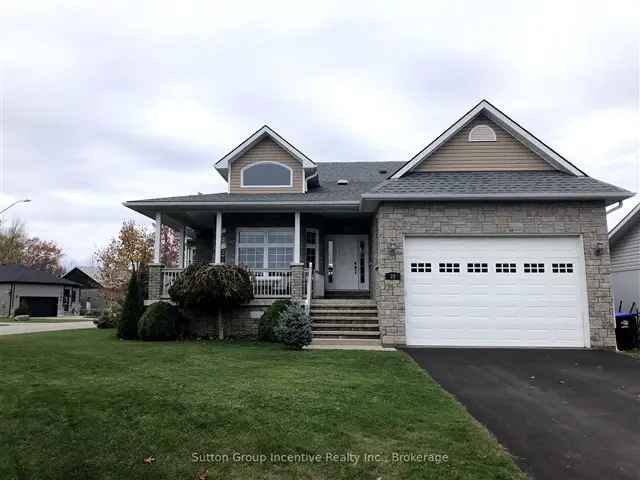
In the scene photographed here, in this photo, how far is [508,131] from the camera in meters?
11.7

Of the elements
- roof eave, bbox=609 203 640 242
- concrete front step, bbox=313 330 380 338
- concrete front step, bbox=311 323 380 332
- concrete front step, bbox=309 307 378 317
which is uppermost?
roof eave, bbox=609 203 640 242

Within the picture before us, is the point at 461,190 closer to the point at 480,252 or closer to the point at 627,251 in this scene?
the point at 480,252

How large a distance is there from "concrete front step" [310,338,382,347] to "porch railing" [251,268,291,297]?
7.60ft

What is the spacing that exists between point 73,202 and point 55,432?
46.9 m

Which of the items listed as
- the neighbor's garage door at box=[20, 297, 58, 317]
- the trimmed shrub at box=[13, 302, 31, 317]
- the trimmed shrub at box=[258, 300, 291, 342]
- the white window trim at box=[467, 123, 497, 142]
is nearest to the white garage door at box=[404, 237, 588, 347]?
the white window trim at box=[467, 123, 497, 142]

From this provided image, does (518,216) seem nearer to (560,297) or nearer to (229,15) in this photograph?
(560,297)

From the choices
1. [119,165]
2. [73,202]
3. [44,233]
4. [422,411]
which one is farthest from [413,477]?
[44,233]

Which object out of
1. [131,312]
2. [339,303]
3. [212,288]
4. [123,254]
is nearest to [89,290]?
[123,254]

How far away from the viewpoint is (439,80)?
1234 cm

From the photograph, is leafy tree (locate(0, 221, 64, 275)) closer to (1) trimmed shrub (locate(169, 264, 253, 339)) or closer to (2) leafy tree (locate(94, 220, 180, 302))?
(2) leafy tree (locate(94, 220, 180, 302))

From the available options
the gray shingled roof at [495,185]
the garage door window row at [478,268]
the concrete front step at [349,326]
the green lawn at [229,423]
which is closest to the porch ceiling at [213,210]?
the gray shingled roof at [495,185]

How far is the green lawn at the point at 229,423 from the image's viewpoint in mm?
3211

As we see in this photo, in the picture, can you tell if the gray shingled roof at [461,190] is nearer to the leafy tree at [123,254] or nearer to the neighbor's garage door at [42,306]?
the leafy tree at [123,254]

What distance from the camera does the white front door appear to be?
14969 millimetres
